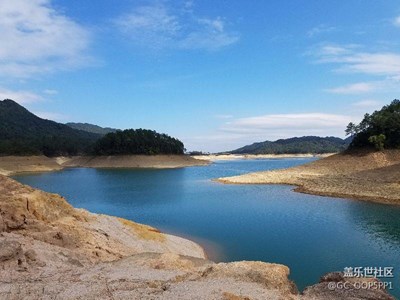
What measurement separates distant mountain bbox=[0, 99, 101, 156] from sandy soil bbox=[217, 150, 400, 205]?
5734 cm

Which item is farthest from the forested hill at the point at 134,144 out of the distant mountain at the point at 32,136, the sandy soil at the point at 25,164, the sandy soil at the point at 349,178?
the sandy soil at the point at 349,178

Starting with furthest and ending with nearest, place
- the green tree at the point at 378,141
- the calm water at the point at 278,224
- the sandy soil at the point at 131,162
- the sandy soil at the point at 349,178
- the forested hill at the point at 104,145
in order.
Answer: the sandy soil at the point at 131,162 → the forested hill at the point at 104,145 → the green tree at the point at 378,141 → the sandy soil at the point at 349,178 → the calm water at the point at 278,224

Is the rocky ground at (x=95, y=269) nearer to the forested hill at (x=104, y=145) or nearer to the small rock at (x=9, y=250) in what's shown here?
the small rock at (x=9, y=250)

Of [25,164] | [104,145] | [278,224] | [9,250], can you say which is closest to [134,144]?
[104,145]

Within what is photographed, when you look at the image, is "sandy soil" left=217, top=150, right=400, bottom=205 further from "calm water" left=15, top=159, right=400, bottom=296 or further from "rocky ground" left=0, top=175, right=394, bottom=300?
"rocky ground" left=0, top=175, right=394, bottom=300

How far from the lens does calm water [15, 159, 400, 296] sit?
16562 mm

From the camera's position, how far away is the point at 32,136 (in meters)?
131

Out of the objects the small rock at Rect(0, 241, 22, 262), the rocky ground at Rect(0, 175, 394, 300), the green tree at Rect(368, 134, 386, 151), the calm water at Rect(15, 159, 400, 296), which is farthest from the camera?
the green tree at Rect(368, 134, 386, 151)

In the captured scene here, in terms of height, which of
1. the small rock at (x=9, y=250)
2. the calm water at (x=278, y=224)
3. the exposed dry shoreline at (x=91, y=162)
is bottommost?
the calm water at (x=278, y=224)

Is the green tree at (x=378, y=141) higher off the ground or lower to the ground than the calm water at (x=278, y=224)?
higher

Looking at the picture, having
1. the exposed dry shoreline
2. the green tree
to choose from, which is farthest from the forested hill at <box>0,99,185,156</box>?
the green tree

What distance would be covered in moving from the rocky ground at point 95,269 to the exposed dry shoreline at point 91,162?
68.8 meters

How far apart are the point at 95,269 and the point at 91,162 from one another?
304 ft

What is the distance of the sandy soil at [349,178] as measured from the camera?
114ft
